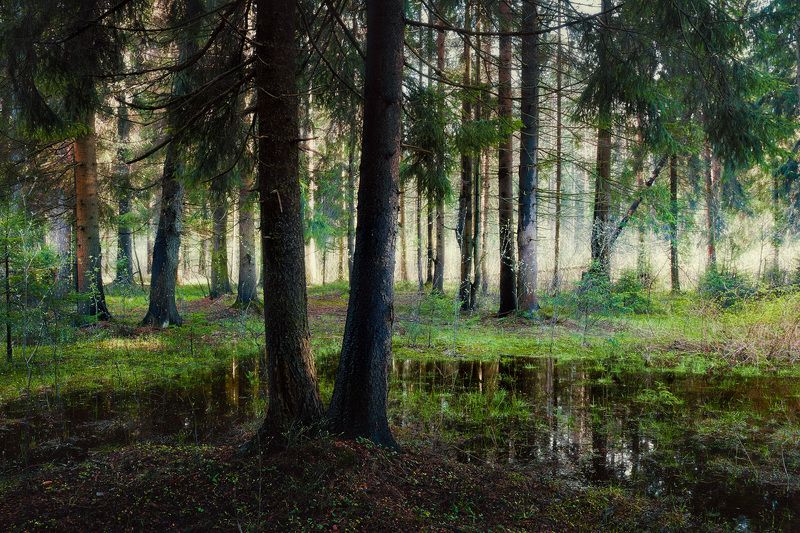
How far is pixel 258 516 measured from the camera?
11.3ft

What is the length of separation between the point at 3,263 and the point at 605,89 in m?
8.60

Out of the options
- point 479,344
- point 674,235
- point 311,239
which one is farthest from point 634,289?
point 311,239

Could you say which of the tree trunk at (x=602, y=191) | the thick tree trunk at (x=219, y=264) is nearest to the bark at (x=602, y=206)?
the tree trunk at (x=602, y=191)

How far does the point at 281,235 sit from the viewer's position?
449 centimetres

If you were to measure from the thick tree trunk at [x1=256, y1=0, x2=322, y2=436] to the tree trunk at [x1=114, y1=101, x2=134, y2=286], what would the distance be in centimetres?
734

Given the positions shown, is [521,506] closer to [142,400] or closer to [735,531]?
[735,531]

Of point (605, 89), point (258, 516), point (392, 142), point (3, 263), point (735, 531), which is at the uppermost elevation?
point (605, 89)

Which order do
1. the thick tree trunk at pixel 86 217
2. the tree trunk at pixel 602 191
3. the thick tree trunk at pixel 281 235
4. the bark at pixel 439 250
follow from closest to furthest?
1. the thick tree trunk at pixel 281 235
2. the thick tree trunk at pixel 86 217
3. the tree trunk at pixel 602 191
4. the bark at pixel 439 250

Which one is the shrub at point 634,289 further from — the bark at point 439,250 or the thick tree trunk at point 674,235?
the bark at point 439,250

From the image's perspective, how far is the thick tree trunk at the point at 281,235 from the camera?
14.7 ft

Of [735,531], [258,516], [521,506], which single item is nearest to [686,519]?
[735,531]

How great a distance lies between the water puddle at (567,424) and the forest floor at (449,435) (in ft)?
0.10

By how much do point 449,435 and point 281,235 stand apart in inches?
118

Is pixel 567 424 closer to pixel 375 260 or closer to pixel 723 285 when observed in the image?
pixel 375 260
